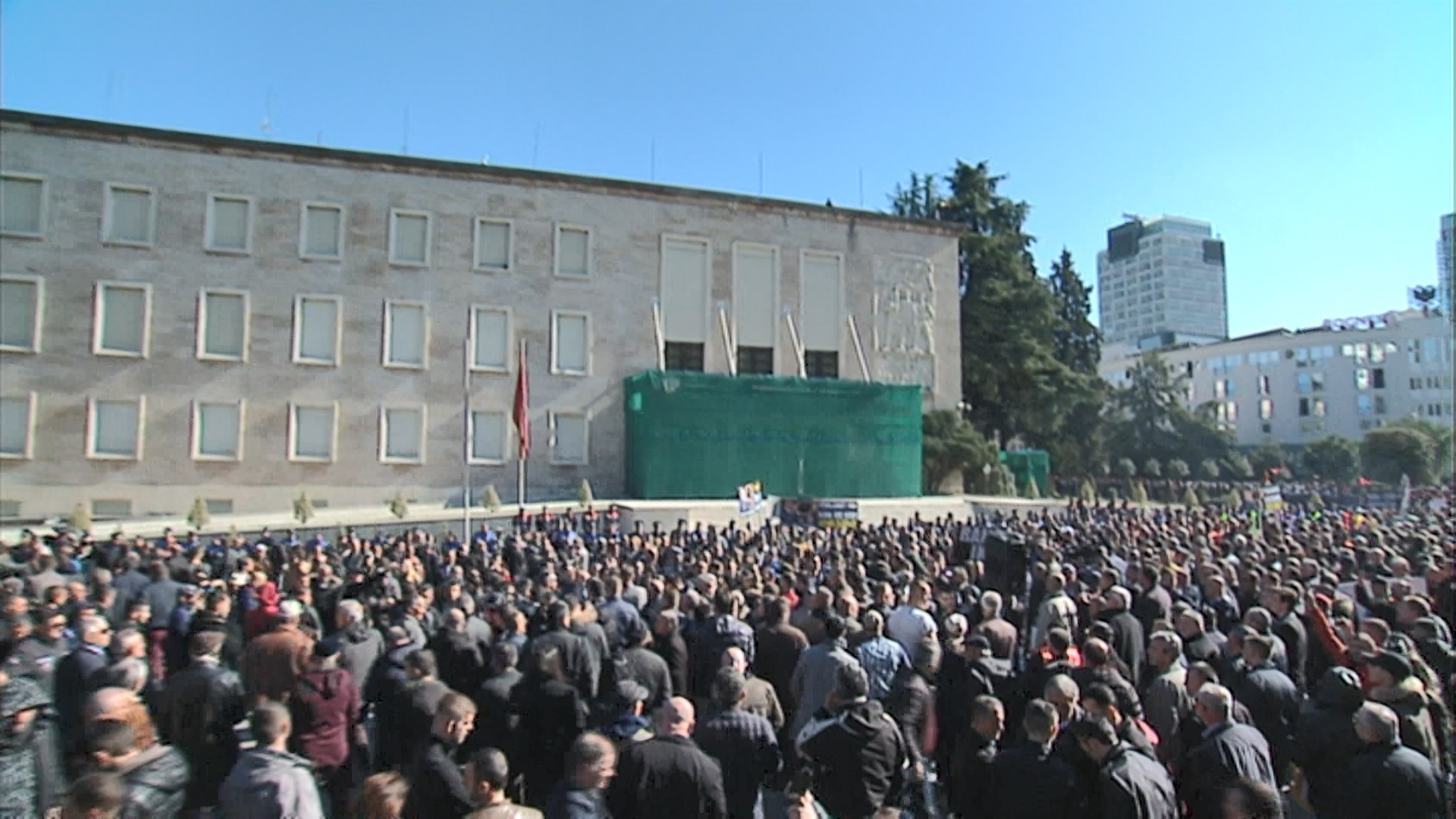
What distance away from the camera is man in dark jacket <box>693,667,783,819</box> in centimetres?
499

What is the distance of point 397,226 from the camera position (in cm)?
3178

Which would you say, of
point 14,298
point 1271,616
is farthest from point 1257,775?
point 14,298

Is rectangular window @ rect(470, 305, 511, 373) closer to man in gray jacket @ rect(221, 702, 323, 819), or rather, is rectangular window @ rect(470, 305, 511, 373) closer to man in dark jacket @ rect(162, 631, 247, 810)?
man in dark jacket @ rect(162, 631, 247, 810)

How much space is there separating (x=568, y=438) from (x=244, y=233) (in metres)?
12.7

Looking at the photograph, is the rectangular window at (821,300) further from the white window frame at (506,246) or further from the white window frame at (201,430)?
the white window frame at (201,430)

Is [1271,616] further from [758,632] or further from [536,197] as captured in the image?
[536,197]

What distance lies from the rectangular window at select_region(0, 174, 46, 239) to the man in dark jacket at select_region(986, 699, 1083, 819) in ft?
111

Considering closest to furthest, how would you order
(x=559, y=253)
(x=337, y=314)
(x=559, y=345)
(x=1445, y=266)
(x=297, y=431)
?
(x=297, y=431), (x=337, y=314), (x=559, y=345), (x=559, y=253), (x=1445, y=266)

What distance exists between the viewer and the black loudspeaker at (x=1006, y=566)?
11.7 metres

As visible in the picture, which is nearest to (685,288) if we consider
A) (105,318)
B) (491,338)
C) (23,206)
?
(491,338)

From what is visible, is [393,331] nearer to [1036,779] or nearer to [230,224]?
[230,224]

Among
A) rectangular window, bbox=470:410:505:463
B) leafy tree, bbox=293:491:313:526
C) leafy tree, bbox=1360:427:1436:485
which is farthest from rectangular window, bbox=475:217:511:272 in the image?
leafy tree, bbox=1360:427:1436:485

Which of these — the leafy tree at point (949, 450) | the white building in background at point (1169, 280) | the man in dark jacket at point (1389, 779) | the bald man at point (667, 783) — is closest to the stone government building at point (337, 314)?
the leafy tree at point (949, 450)

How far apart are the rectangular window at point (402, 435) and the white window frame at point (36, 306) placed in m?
10.1
